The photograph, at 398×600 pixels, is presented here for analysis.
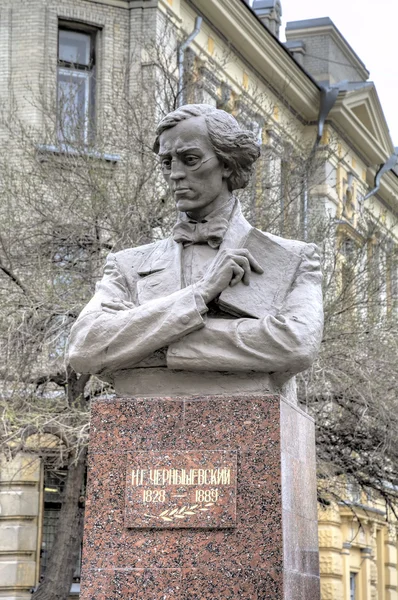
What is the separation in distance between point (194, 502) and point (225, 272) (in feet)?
3.29

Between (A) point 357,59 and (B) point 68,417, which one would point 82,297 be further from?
(A) point 357,59

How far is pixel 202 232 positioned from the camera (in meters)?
6.41

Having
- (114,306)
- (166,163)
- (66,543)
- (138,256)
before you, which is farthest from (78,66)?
(114,306)

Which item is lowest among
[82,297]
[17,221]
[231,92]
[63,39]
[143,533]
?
[143,533]

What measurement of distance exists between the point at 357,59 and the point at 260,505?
3303 centimetres

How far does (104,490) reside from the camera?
5.95 metres

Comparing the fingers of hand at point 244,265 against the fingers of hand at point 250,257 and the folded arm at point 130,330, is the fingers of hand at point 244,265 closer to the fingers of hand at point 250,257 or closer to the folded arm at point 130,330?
the fingers of hand at point 250,257

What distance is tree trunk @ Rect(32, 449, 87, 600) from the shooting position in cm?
1563

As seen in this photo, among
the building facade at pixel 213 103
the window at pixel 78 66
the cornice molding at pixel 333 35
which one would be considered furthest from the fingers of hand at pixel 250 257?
the cornice molding at pixel 333 35

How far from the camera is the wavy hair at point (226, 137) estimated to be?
6266 millimetres

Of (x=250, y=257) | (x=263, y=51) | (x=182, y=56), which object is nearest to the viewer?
(x=250, y=257)

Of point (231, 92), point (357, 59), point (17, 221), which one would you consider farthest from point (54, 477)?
point (357, 59)

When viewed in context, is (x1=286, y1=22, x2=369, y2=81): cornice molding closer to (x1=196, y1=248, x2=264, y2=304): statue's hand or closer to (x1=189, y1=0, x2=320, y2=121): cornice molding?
(x1=189, y1=0, x2=320, y2=121): cornice molding

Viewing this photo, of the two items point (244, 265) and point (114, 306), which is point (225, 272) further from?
point (114, 306)
